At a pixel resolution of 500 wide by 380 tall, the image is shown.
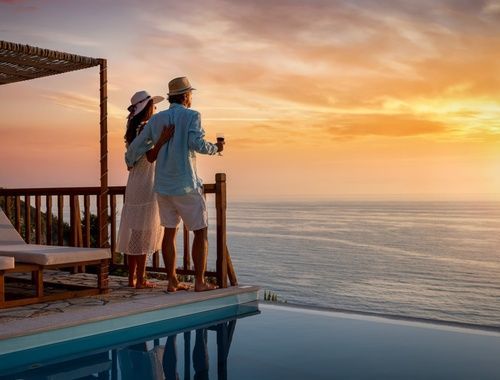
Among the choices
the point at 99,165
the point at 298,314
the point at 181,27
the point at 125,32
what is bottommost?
the point at 298,314

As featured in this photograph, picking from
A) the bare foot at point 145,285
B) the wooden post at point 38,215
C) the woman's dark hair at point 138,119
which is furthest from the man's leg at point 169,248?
the wooden post at point 38,215

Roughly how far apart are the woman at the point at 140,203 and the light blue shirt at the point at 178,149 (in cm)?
28

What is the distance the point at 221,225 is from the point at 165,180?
3.10 feet

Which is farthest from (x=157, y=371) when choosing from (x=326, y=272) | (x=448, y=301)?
(x=326, y=272)

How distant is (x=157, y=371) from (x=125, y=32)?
44.1 feet

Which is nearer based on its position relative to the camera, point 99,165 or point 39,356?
point 39,356

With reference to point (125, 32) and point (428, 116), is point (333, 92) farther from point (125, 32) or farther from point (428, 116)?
point (125, 32)

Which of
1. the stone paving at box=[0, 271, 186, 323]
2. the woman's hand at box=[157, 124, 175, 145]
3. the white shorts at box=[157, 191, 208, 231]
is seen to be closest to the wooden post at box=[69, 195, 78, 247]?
the stone paving at box=[0, 271, 186, 323]

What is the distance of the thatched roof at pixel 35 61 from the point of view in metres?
5.48

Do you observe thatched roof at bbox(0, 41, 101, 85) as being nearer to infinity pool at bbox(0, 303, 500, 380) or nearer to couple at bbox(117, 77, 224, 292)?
couple at bbox(117, 77, 224, 292)

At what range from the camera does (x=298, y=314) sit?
243 inches

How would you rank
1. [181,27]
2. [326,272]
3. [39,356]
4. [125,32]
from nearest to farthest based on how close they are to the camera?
[39,356] → [125,32] → [181,27] → [326,272]

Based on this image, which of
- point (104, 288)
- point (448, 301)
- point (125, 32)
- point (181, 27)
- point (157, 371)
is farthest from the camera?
point (448, 301)

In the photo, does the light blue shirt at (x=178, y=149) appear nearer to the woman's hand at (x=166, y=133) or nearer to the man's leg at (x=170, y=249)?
the woman's hand at (x=166, y=133)
